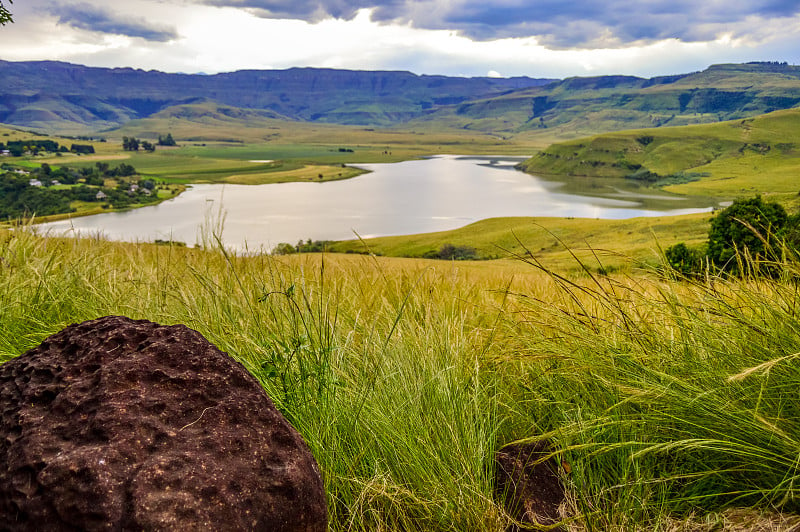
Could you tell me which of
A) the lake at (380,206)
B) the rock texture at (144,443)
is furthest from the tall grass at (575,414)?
the lake at (380,206)

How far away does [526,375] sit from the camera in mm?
3500

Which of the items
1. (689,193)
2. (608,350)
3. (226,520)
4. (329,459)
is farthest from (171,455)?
(689,193)

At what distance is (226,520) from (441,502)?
3.27 feet

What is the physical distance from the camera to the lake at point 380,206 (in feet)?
220

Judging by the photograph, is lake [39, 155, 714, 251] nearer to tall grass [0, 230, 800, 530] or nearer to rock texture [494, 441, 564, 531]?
tall grass [0, 230, 800, 530]

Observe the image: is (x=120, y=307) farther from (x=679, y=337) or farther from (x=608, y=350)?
(x=679, y=337)

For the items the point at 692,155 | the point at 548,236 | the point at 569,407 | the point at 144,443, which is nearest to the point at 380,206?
the point at 548,236

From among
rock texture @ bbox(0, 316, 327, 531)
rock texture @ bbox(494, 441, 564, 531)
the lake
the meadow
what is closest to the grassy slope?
the lake

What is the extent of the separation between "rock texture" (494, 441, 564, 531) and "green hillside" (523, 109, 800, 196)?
131184 millimetres

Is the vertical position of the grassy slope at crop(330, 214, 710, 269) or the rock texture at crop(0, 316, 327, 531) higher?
the rock texture at crop(0, 316, 327, 531)

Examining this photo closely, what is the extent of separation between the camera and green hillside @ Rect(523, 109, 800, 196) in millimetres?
133750

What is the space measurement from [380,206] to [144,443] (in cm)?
9520

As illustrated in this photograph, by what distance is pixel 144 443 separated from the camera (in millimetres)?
2006

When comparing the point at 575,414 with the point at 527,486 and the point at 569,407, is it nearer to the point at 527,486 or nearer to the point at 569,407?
the point at 569,407
